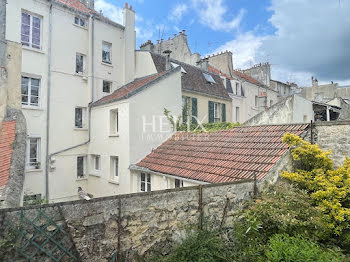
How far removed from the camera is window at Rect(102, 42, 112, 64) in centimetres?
1602

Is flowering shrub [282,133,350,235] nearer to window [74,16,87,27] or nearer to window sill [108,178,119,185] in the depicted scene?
window sill [108,178,119,185]

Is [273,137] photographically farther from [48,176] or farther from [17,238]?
[48,176]

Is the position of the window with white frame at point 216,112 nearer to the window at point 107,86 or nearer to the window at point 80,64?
the window at point 107,86

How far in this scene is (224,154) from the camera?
8.91m

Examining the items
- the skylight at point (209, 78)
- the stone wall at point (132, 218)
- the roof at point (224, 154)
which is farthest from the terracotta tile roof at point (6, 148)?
the skylight at point (209, 78)

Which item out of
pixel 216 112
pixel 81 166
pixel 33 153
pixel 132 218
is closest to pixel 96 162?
pixel 81 166

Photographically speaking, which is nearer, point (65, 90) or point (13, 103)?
point (13, 103)

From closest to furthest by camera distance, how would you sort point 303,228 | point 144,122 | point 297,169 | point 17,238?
point 17,238 < point 303,228 < point 297,169 < point 144,122

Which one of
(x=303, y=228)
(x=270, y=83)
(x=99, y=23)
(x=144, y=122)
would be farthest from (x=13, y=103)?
(x=270, y=83)

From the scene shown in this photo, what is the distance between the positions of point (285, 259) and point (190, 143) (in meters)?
7.33

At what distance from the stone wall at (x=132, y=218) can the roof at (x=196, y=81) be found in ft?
40.2

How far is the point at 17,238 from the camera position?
313cm

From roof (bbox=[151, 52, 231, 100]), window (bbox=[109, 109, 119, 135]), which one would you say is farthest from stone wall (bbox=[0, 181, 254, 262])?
roof (bbox=[151, 52, 231, 100])

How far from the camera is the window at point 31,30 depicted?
12953 millimetres
